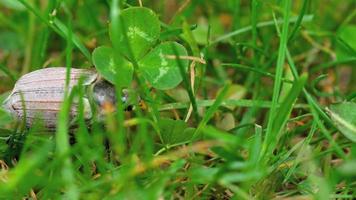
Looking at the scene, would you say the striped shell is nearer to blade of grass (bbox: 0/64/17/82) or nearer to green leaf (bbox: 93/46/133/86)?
green leaf (bbox: 93/46/133/86)

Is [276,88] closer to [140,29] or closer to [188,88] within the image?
[188,88]

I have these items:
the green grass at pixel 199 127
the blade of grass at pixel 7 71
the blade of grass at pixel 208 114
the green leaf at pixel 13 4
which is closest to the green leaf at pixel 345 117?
the green grass at pixel 199 127

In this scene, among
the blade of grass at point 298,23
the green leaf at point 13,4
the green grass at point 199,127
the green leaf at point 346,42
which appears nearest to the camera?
the green grass at point 199,127

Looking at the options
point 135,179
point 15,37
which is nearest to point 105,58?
point 135,179

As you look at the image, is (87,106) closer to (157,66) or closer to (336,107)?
(157,66)

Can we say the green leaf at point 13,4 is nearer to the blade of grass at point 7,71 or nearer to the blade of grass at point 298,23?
the blade of grass at point 7,71

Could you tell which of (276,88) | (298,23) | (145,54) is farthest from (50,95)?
(298,23)

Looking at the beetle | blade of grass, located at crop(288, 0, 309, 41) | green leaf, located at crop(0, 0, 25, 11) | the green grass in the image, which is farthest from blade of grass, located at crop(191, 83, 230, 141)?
green leaf, located at crop(0, 0, 25, 11)
